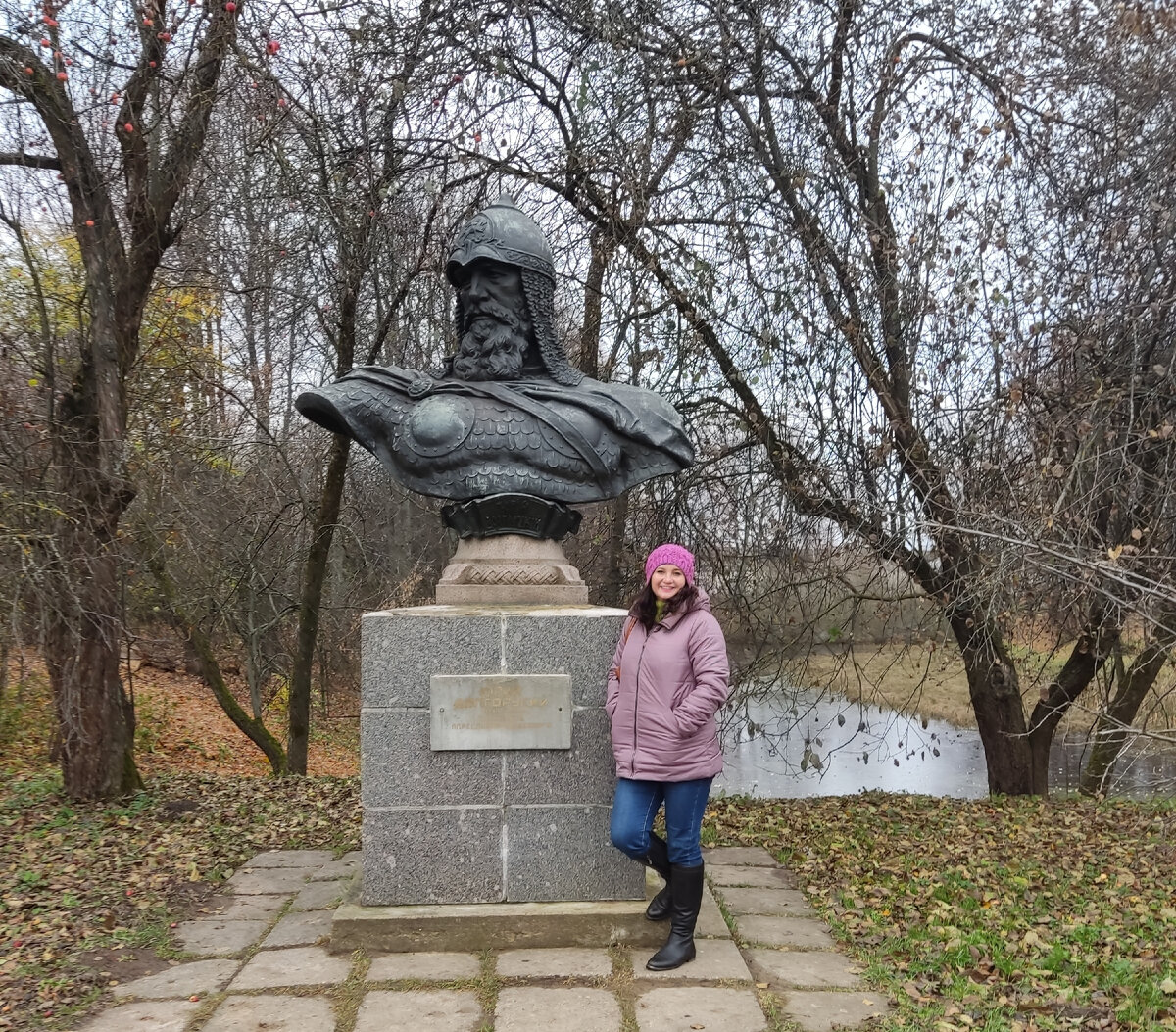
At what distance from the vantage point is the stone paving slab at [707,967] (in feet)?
11.3

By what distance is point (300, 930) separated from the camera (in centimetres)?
392

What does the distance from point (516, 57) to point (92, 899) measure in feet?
18.7

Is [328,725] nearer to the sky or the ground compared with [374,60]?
nearer to the ground

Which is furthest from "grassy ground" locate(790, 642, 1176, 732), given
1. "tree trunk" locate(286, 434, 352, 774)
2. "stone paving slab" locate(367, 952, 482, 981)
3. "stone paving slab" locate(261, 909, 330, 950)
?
"tree trunk" locate(286, 434, 352, 774)

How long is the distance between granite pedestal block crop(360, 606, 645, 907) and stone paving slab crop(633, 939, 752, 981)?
13.6 inches

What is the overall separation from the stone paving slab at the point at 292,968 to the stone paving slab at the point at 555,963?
22.5 inches

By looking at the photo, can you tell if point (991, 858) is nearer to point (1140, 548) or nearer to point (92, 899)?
point (1140, 548)

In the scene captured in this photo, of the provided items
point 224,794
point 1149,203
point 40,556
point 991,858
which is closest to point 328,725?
point 224,794

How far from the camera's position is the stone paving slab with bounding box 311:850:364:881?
4711 millimetres

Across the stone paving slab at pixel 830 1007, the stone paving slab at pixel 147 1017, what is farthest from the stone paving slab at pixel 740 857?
the stone paving slab at pixel 147 1017

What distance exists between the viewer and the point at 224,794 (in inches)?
262

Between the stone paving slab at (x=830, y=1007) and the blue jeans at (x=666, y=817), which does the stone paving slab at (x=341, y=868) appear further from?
the stone paving slab at (x=830, y=1007)

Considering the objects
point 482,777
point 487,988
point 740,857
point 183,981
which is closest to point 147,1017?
point 183,981

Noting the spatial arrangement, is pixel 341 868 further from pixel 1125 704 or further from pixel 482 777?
pixel 1125 704
